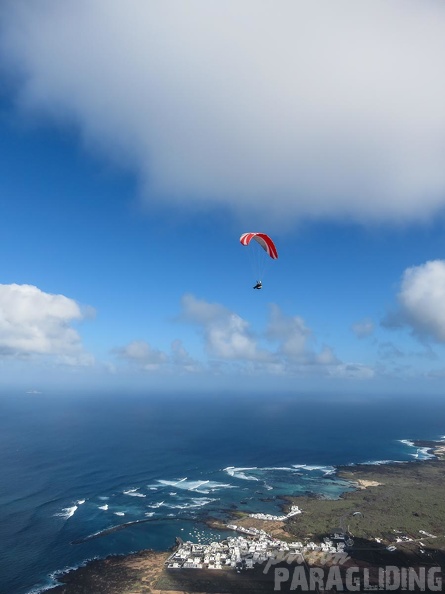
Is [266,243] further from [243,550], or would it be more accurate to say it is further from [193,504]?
[193,504]

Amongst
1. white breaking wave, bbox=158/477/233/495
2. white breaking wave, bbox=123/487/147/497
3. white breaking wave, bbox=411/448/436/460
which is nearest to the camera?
white breaking wave, bbox=123/487/147/497

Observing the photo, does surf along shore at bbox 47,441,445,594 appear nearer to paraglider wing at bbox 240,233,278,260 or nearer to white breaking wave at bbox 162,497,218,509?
white breaking wave at bbox 162,497,218,509

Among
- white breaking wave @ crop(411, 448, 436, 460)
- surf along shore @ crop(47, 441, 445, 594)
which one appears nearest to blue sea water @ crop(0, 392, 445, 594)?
white breaking wave @ crop(411, 448, 436, 460)

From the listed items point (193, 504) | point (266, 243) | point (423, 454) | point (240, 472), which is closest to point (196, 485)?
point (193, 504)

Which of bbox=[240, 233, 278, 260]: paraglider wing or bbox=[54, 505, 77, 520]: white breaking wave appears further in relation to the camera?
bbox=[54, 505, 77, 520]: white breaking wave

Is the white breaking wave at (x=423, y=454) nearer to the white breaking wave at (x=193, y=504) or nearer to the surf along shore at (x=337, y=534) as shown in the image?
the surf along shore at (x=337, y=534)

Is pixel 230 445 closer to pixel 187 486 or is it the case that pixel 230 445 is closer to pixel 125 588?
pixel 187 486

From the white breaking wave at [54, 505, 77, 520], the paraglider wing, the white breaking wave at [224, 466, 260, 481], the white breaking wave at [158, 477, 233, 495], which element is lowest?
the white breaking wave at [54, 505, 77, 520]
